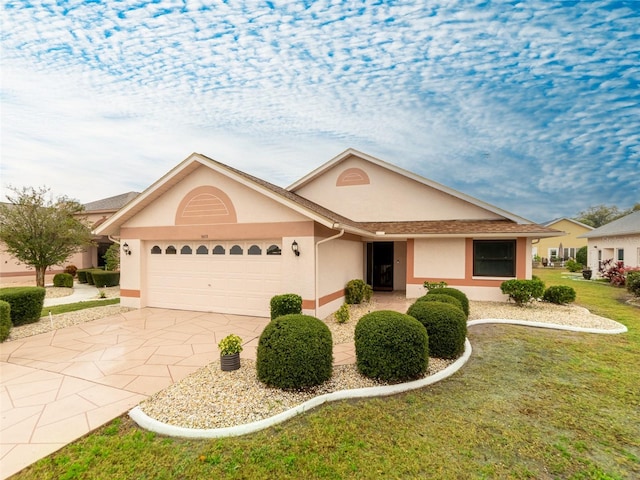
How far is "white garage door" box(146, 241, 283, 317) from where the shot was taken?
10219 mm

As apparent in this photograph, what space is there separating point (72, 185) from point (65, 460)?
22047mm


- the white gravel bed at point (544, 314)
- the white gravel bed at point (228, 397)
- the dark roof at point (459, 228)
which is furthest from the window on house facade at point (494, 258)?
the white gravel bed at point (228, 397)

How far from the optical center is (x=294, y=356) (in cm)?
496

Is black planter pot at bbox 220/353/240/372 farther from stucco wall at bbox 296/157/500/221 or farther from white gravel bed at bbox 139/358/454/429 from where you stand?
stucco wall at bbox 296/157/500/221

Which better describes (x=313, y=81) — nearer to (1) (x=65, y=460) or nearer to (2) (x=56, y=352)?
(2) (x=56, y=352)

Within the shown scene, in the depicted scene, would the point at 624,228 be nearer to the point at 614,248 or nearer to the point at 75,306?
the point at 614,248

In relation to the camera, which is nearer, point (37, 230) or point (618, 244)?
point (37, 230)

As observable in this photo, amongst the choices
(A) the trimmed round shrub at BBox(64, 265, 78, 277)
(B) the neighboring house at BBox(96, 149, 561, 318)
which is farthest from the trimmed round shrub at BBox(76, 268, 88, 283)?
(B) the neighboring house at BBox(96, 149, 561, 318)

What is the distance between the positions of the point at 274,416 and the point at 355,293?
27.0ft

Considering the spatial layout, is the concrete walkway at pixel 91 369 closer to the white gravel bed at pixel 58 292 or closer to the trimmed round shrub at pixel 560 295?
the white gravel bed at pixel 58 292

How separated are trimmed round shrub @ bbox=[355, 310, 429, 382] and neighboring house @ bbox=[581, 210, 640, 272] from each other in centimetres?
2428

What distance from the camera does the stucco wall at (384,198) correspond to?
14.7 metres

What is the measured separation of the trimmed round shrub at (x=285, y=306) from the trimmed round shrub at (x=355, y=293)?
3814 millimetres

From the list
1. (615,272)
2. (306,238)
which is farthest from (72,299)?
(615,272)
